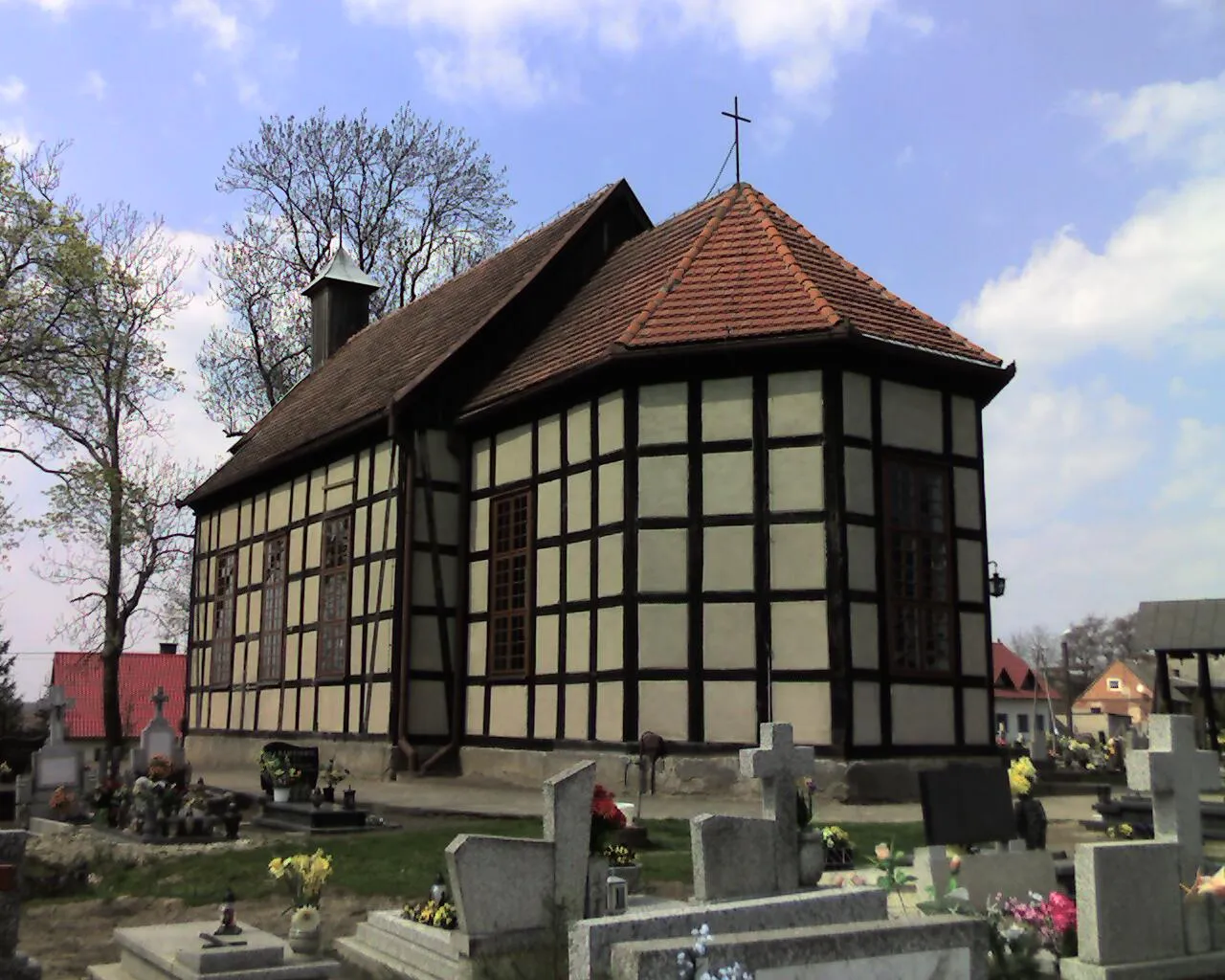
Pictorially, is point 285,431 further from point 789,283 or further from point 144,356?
point 789,283

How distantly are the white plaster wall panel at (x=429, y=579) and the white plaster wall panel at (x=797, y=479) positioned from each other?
6.17 m

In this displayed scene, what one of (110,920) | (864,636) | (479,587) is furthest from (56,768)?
(864,636)

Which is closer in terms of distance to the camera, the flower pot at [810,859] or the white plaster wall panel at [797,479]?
the flower pot at [810,859]

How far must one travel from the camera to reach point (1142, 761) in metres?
7.52

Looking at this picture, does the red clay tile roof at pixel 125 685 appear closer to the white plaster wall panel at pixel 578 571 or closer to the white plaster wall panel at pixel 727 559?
the white plaster wall panel at pixel 578 571

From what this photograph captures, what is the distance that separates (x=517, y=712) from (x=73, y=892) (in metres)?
7.97

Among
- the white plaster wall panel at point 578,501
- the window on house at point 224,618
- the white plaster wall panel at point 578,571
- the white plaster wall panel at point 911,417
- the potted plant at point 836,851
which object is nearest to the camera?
the potted plant at point 836,851

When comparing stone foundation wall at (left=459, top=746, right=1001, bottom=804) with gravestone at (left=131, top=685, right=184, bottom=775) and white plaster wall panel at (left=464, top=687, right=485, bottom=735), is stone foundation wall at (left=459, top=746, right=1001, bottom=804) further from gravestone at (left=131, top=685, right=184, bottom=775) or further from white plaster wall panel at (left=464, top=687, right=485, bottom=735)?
gravestone at (left=131, top=685, right=184, bottom=775)

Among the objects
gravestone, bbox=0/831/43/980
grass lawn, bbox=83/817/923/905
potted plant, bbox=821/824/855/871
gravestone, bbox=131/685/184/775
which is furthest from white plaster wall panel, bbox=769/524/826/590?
gravestone, bbox=0/831/43/980

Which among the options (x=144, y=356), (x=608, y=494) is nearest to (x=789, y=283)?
(x=608, y=494)

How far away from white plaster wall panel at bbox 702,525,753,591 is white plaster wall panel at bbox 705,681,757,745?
1.21 metres

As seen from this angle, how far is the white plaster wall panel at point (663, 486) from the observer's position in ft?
52.2

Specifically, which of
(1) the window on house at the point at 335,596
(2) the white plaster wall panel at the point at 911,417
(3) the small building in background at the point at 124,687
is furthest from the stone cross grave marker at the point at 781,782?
(3) the small building in background at the point at 124,687

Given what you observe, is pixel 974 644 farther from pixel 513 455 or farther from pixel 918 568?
pixel 513 455
